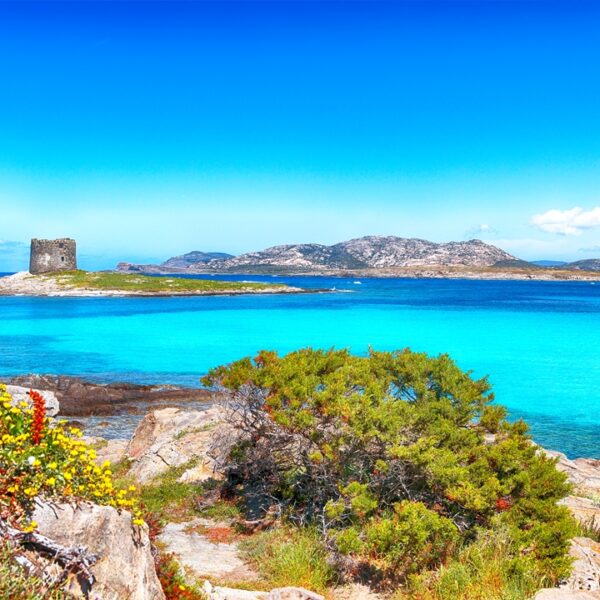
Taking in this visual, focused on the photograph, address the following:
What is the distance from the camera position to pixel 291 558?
8.93 metres

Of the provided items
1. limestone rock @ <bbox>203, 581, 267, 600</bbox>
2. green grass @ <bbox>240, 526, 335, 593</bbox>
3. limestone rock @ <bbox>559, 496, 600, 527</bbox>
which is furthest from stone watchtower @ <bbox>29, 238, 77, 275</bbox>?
limestone rock @ <bbox>203, 581, 267, 600</bbox>

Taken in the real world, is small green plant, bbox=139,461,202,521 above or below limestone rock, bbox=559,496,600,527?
below

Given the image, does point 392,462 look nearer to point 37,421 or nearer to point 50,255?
point 37,421

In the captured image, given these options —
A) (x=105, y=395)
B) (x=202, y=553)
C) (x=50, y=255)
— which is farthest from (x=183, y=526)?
(x=50, y=255)

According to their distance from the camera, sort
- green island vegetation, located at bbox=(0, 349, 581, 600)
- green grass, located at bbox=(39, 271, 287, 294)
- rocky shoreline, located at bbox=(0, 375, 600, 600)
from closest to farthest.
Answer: rocky shoreline, located at bbox=(0, 375, 600, 600) → green island vegetation, located at bbox=(0, 349, 581, 600) → green grass, located at bbox=(39, 271, 287, 294)

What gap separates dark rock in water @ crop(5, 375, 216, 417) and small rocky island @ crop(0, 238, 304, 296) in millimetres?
74137

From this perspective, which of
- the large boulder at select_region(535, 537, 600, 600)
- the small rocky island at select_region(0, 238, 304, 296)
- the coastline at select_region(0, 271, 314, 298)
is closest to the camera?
the large boulder at select_region(535, 537, 600, 600)

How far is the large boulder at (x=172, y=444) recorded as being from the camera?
1418cm

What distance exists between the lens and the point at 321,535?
975 centimetres

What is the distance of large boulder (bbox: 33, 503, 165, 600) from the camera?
17.3 ft

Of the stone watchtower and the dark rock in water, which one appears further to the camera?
the stone watchtower

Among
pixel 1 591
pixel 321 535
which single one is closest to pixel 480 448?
pixel 321 535

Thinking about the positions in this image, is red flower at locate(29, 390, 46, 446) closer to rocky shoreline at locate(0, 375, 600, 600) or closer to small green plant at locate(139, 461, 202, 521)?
rocky shoreline at locate(0, 375, 600, 600)

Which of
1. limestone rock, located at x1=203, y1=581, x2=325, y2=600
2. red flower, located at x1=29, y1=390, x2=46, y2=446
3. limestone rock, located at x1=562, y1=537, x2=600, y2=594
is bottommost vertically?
limestone rock, located at x1=562, y1=537, x2=600, y2=594
